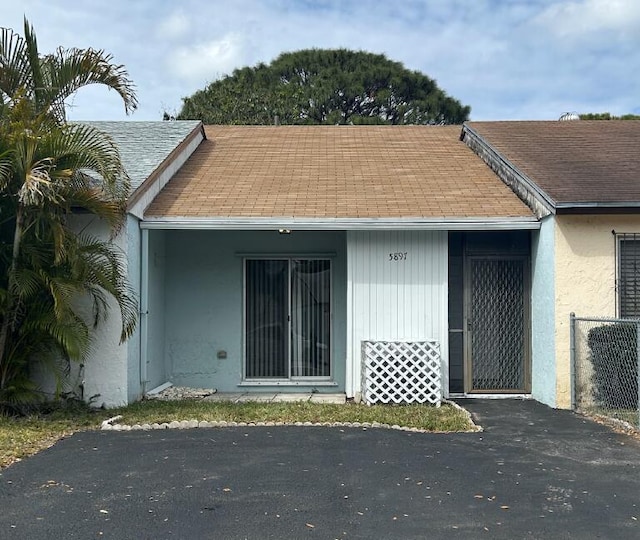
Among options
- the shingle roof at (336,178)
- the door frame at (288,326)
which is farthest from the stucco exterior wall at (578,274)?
the door frame at (288,326)

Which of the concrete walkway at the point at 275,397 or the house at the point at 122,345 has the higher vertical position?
the house at the point at 122,345

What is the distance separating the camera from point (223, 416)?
346 inches

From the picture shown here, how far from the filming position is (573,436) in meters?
8.07

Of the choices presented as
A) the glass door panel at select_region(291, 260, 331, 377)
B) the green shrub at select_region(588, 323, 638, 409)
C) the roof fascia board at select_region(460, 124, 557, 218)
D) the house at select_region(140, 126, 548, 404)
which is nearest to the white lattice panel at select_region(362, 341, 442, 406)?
the house at select_region(140, 126, 548, 404)

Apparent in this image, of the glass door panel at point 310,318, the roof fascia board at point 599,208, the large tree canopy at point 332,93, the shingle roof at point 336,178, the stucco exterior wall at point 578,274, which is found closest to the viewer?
the roof fascia board at point 599,208

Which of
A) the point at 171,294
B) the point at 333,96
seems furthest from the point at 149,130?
the point at 333,96

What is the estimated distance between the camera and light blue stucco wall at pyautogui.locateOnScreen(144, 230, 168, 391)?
10508mm

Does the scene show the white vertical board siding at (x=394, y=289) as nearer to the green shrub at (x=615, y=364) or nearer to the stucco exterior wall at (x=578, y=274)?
the stucco exterior wall at (x=578, y=274)

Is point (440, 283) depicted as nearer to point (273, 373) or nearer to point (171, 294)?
point (273, 373)

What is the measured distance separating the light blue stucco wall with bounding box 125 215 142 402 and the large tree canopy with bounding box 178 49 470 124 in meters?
21.8

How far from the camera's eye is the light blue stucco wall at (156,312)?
34.5ft

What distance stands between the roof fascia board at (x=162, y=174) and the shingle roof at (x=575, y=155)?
553cm

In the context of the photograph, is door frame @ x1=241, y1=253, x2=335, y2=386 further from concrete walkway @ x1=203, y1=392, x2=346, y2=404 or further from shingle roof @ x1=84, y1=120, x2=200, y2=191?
shingle roof @ x1=84, y1=120, x2=200, y2=191

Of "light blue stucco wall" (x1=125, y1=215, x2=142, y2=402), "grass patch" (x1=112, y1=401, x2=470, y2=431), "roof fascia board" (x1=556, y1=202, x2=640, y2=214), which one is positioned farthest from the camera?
"light blue stucco wall" (x1=125, y1=215, x2=142, y2=402)
